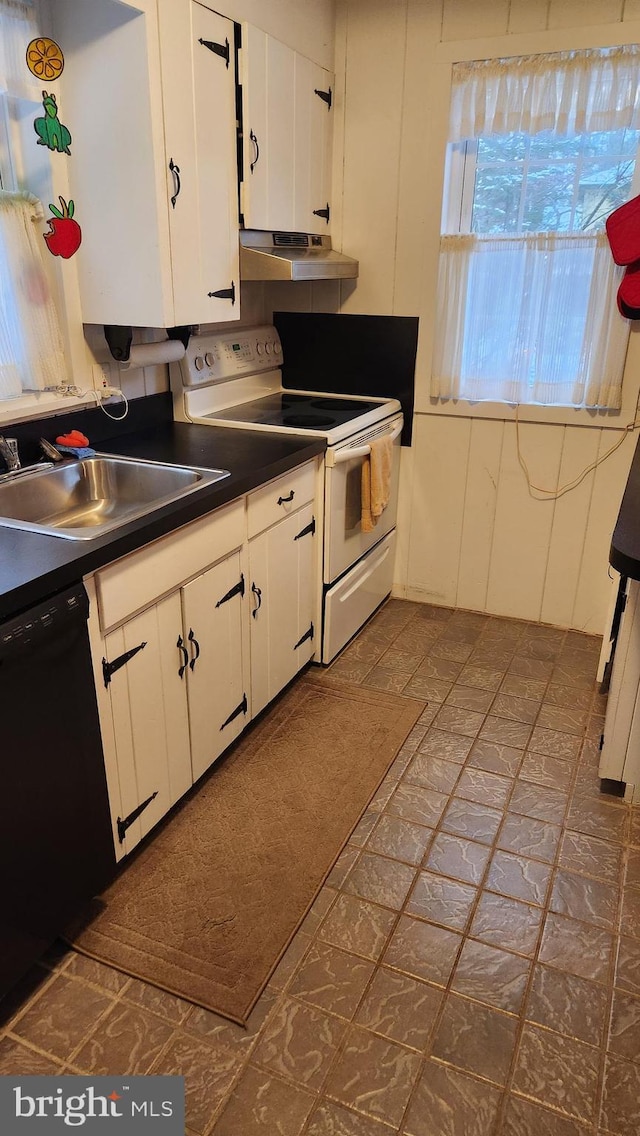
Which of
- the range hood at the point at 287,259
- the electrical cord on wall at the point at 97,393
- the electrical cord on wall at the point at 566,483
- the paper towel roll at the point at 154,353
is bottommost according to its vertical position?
the electrical cord on wall at the point at 566,483

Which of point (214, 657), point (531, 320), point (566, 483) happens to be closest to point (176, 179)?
point (214, 657)

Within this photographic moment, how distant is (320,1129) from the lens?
4.42ft

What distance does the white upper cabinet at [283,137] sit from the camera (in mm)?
2406

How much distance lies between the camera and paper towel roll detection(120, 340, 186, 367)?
2.41 m

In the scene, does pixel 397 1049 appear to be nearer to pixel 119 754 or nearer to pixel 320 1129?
pixel 320 1129

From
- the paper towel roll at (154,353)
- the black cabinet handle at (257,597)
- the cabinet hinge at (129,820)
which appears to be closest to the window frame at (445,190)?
the paper towel roll at (154,353)

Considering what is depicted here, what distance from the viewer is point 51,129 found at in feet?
6.68

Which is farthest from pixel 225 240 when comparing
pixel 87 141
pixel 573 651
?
pixel 573 651

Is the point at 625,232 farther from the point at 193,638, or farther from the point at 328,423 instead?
the point at 193,638

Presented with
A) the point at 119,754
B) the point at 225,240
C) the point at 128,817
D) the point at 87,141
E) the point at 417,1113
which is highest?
the point at 87,141

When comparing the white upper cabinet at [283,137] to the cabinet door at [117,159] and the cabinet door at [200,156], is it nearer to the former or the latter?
the cabinet door at [200,156]

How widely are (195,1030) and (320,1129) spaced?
32 centimetres

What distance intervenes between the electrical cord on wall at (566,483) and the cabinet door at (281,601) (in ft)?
3.36

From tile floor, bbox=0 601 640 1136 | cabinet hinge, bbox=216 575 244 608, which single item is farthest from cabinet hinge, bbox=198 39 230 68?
tile floor, bbox=0 601 640 1136
